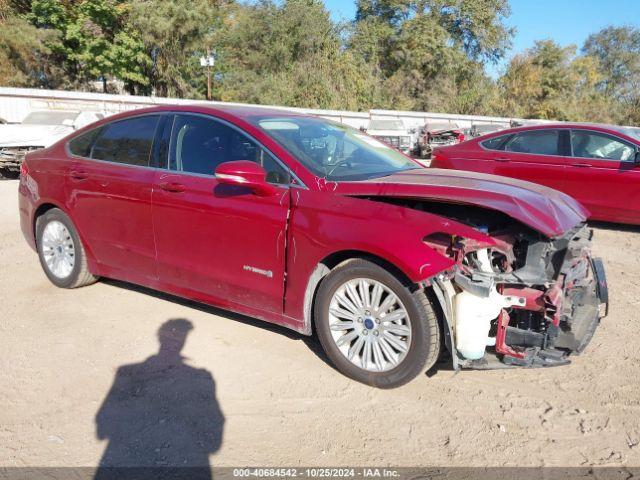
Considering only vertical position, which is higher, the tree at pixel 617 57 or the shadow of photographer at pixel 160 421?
the tree at pixel 617 57

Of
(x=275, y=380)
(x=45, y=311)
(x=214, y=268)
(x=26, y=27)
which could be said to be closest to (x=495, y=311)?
(x=275, y=380)

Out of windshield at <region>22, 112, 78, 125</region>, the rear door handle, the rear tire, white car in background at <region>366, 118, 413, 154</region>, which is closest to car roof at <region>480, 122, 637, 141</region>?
the rear door handle

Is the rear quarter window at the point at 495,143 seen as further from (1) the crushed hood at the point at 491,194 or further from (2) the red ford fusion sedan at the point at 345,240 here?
(1) the crushed hood at the point at 491,194

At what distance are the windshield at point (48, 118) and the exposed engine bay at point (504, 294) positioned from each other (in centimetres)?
1426

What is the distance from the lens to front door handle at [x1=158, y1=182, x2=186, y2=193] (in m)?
4.01

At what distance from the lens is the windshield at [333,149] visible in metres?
3.71

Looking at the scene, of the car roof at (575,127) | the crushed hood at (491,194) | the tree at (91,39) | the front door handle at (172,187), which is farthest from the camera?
the tree at (91,39)

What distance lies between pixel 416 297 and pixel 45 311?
129 inches

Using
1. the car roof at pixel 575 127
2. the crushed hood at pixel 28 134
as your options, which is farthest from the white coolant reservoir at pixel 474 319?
the crushed hood at pixel 28 134

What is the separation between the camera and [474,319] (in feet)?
10.1

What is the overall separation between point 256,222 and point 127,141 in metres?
1.64

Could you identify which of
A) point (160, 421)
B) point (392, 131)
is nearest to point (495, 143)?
point (160, 421)

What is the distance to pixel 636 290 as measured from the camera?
531 cm

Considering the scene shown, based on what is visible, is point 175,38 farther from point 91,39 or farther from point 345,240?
point 345,240
